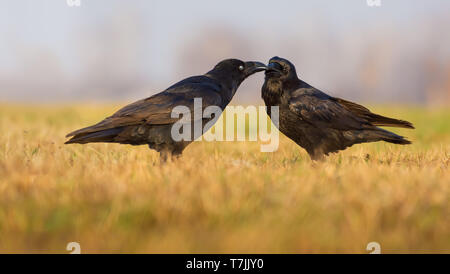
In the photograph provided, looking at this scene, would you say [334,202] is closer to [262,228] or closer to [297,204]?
[297,204]

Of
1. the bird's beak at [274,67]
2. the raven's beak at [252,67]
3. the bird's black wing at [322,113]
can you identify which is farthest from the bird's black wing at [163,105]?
the bird's black wing at [322,113]

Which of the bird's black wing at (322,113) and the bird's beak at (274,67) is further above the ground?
the bird's beak at (274,67)

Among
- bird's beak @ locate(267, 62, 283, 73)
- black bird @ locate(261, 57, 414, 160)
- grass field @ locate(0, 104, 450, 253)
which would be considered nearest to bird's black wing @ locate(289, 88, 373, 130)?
black bird @ locate(261, 57, 414, 160)

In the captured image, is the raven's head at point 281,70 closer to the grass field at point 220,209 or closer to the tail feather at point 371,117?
the tail feather at point 371,117

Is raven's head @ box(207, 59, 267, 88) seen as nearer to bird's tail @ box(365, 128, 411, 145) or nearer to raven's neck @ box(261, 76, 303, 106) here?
raven's neck @ box(261, 76, 303, 106)

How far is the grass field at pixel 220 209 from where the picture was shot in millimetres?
2818

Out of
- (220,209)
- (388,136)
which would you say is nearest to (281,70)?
(388,136)

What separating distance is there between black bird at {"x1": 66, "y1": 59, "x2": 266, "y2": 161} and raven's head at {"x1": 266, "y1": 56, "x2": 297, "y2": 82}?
741mm

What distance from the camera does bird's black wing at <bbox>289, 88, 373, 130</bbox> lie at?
5.78 meters

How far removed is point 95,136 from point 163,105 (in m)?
0.83

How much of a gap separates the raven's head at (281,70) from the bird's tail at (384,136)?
3.92 feet

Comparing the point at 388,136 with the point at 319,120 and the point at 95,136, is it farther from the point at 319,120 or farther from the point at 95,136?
the point at 95,136

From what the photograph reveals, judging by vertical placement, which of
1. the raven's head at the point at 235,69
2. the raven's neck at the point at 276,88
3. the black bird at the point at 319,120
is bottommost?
the black bird at the point at 319,120

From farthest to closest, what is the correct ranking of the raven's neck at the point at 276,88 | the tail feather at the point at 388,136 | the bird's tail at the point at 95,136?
the raven's neck at the point at 276,88, the tail feather at the point at 388,136, the bird's tail at the point at 95,136
